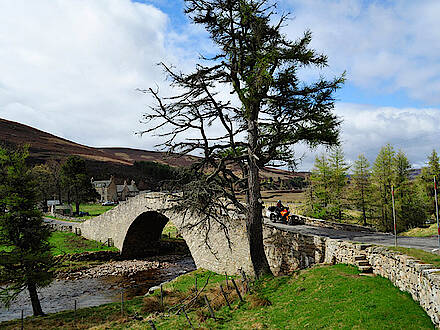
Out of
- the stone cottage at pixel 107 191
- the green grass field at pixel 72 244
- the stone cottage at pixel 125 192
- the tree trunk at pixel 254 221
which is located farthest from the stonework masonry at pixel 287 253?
the stone cottage at pixel 125 192

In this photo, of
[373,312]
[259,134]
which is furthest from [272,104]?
[373,312]

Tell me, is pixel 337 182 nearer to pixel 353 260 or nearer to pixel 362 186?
pixel 362 186

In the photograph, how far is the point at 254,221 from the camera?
13.4m

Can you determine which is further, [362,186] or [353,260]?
[362,186]

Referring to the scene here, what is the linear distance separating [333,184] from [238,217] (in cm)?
1727

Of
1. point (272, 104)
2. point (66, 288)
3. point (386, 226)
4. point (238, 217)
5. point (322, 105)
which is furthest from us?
point (386, 226)

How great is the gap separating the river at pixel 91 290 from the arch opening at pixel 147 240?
529cm

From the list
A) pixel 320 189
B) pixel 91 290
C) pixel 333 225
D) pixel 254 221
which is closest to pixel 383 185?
pixel 320 189

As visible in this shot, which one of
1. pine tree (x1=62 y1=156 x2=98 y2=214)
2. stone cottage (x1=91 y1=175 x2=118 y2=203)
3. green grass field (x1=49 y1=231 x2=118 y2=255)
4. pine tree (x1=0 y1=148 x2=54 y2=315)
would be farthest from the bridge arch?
stone cottage (x1=91 y1=175 x2=118 y2=203)

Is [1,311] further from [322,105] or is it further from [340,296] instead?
[322,105]

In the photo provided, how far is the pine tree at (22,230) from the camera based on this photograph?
630 inches

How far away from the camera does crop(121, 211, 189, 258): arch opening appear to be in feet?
103

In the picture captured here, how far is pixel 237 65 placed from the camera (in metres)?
13.4

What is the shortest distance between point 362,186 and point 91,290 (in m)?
26.8
